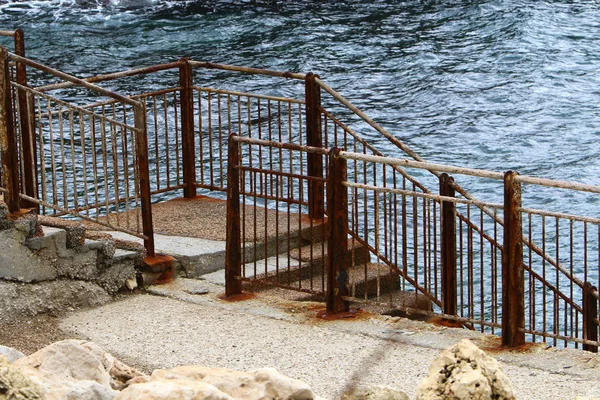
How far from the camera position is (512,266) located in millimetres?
8422

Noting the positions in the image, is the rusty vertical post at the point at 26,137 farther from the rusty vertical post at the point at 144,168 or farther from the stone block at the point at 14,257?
the rusty vertical post at the point at 144,168

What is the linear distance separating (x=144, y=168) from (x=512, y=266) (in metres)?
3.19

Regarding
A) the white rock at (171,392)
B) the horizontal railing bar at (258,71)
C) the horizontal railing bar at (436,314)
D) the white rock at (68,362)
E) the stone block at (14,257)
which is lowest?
the horizontal railing bar at (436,314)

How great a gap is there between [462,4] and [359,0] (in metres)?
2.57

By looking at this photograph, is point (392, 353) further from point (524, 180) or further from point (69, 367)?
point (69, 367)

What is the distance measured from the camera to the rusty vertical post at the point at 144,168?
32.5 ft

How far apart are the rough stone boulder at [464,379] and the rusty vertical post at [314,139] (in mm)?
5388

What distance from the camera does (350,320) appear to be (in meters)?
9.25

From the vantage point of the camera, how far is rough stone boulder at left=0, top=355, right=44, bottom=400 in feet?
16.4

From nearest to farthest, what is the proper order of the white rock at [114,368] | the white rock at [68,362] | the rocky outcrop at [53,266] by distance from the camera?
the white rock at [68,362] < the white rock at [114,368] < the rocky outcrop at [53,266]

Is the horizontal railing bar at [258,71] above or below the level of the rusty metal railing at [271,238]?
above

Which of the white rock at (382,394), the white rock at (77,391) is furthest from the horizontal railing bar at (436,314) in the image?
the white rock at (77,391)

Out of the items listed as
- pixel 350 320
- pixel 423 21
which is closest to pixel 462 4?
pixel 423 21

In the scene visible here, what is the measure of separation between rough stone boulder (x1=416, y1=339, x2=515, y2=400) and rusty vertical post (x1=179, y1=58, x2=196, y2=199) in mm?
6717
